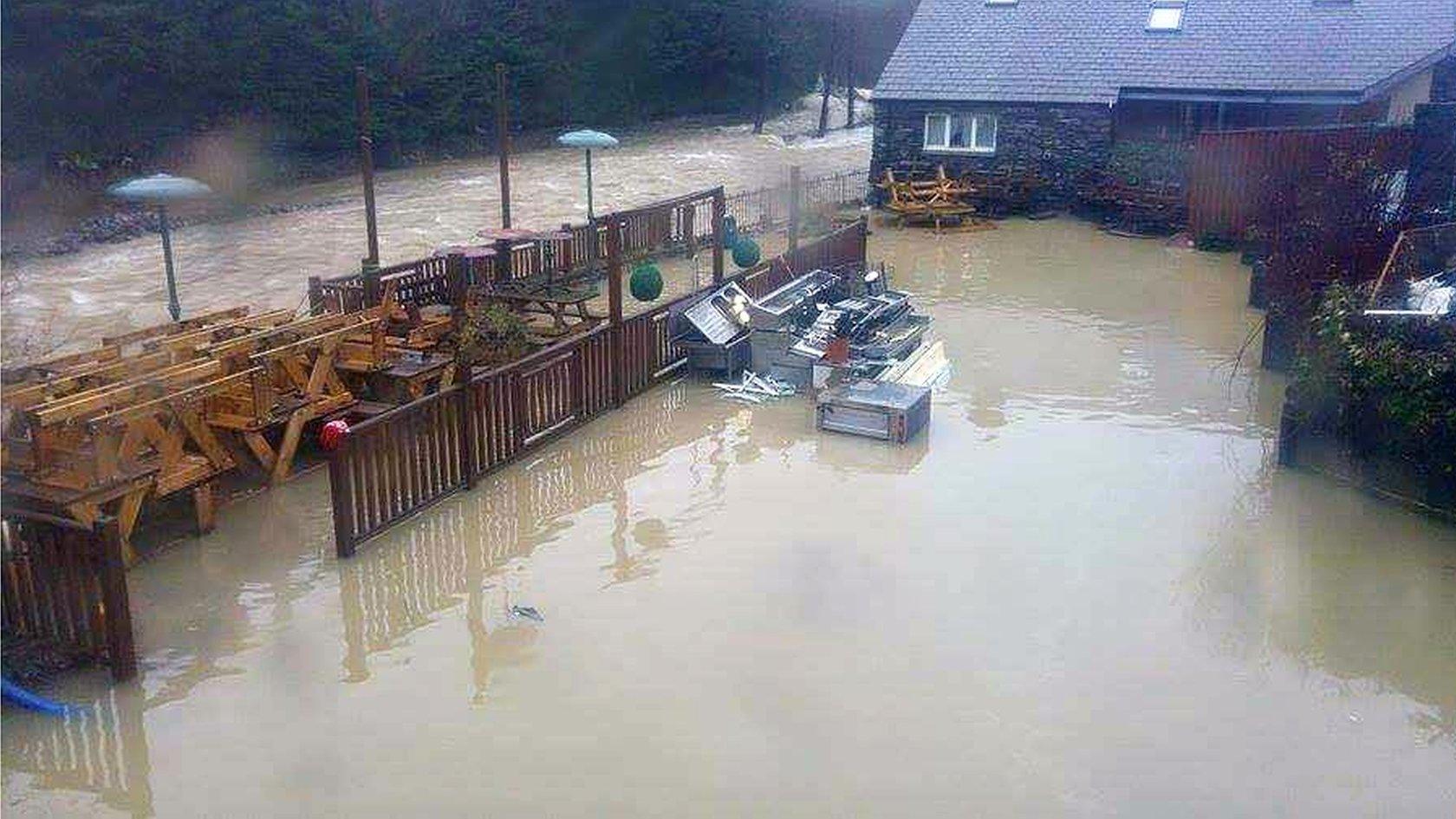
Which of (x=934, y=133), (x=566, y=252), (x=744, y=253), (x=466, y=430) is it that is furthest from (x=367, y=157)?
(x=934, y=133)

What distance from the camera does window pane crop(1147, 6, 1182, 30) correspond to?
26.5 meters

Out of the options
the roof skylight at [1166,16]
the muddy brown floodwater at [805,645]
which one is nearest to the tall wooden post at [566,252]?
the muddy brown floodwater at [805,645]

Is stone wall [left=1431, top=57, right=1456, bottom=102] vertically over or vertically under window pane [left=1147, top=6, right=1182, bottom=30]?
under

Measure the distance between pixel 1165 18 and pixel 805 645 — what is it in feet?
77.1

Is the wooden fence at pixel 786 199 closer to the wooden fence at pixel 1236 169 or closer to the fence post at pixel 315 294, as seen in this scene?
the wooden fence at pixel 1236 169

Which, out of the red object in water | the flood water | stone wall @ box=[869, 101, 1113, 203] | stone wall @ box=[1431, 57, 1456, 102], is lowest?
the flood water

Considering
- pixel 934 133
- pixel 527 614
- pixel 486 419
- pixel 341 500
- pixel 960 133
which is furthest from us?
pixel 934 133

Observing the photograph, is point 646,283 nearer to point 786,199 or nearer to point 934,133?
point 786,199

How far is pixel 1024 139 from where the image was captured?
85.6ft

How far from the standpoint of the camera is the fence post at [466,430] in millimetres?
9703

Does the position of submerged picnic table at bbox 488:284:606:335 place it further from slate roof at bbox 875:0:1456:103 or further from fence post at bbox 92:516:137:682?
slate roof at bbox 875:0:1456:103

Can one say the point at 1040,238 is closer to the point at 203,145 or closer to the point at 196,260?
the point at 196,260

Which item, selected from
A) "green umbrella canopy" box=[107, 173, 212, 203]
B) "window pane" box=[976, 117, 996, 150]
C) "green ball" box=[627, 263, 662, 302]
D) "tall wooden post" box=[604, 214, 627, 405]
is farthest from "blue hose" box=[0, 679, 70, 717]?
"window pane" box=[976, 117, 996, 150]

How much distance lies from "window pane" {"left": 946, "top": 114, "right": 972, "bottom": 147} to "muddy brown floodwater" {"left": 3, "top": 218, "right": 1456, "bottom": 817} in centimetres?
1627
